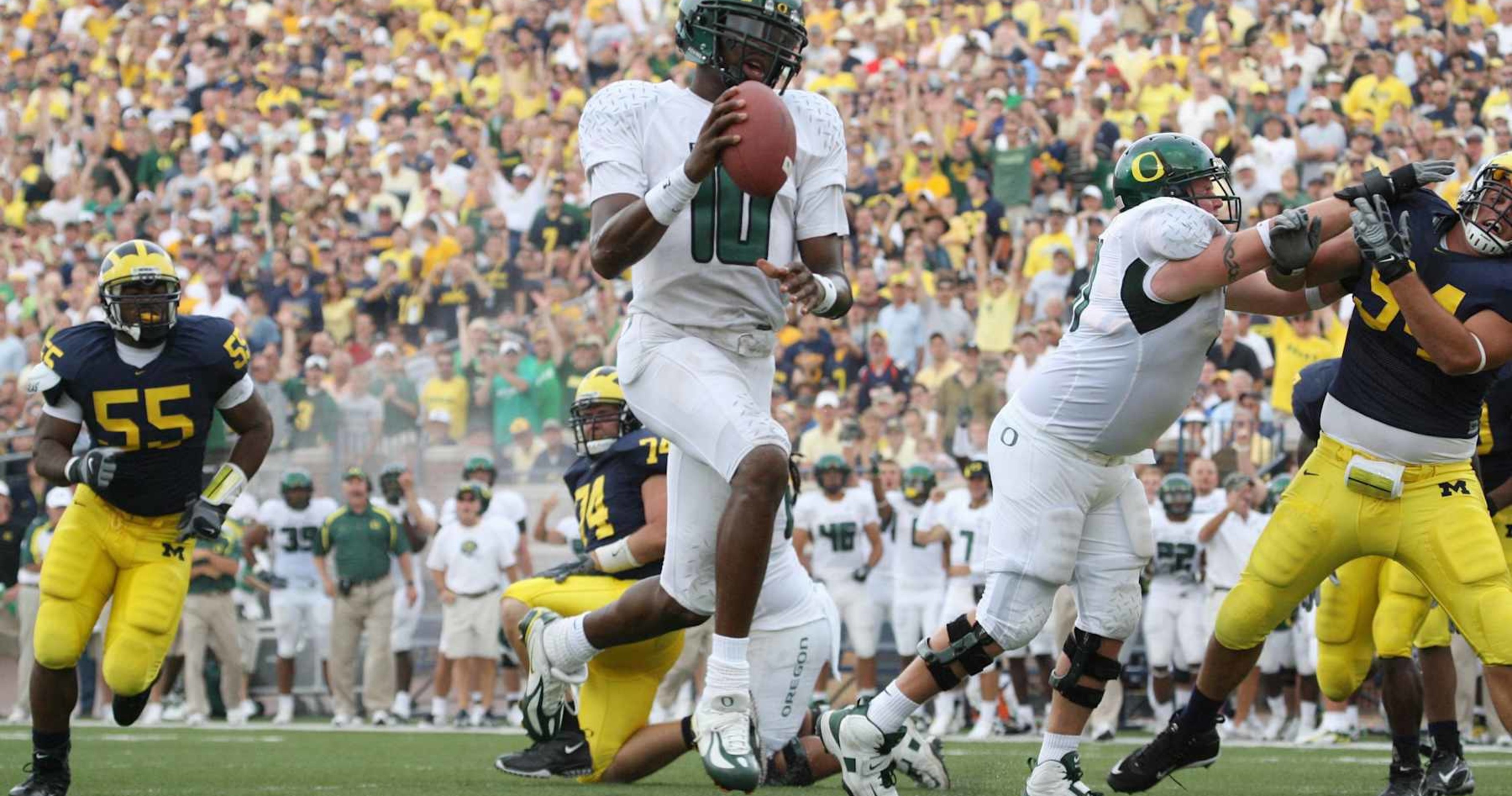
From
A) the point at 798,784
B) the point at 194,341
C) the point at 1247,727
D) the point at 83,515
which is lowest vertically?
the point at 1247,727

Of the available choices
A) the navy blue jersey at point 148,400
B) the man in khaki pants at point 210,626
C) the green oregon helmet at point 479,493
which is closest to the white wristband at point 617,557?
the navy blue jersey at point 148,400

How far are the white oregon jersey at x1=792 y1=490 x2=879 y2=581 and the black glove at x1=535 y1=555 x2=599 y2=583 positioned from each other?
5594 millimetres

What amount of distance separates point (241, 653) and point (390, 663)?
1.25 m

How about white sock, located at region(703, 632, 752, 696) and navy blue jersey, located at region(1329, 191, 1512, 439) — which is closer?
white sock, located at region(703, 632, 752, 696)

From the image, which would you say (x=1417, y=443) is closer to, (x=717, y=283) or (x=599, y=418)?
(x=717, y=283)

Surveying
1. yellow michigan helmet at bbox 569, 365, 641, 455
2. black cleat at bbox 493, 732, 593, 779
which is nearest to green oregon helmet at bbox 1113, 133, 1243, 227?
yellow michigan helmet at bbox 569, 365, 641, 455


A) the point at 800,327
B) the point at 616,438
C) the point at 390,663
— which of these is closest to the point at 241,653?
the point at 390,663

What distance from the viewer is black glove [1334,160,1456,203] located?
5.38 meters

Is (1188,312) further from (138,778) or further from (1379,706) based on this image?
(1379,706)

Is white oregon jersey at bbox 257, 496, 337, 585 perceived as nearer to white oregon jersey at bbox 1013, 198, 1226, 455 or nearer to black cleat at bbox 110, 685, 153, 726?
black cleat at bbox 110, 685, 153, 726

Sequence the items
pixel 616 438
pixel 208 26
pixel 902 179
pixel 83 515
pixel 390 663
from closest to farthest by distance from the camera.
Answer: pixel 83 515 → pixel 616 438 → pixel 390 663 → pixel 902 179 → pixel 208 26

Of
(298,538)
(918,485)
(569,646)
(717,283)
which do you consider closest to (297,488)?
(298,538)

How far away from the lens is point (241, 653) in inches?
553

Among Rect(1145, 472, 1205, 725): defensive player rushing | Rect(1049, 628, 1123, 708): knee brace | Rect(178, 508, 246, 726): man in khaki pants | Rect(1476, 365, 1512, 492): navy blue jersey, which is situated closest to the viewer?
Rect(1049, 628, 1123, 708): knee brace
